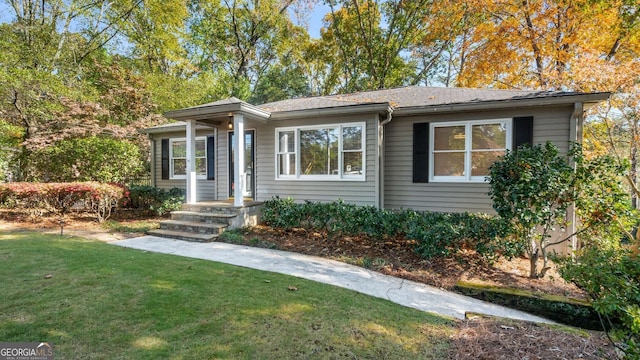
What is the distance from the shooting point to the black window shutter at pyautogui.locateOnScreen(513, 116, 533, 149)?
6523 millimetres

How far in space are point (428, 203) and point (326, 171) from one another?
2758 mm

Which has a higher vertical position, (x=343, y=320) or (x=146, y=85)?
(x=146, y=85)

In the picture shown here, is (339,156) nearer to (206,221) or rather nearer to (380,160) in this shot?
(380,160)

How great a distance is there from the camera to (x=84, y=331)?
2.62 m

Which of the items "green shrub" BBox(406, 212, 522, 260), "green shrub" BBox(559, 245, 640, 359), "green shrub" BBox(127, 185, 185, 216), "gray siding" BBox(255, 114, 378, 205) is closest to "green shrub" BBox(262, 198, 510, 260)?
"green shrub" BBox(406, 212, 522, 260)

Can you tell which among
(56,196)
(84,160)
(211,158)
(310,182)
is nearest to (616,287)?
(310,182)

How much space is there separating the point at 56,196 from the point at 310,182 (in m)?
7.32

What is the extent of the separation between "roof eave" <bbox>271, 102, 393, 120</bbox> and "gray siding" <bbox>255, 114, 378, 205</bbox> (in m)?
0.25

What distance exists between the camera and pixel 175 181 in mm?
10750

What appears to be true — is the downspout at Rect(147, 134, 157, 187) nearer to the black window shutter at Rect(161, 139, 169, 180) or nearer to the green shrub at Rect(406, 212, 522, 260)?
the black window shutter at Rect(161, 139, 169, 180)

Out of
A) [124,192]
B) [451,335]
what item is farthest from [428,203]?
[124,192]

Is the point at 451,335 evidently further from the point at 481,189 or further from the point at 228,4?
the point at 228,4

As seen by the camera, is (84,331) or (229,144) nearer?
(84,331)

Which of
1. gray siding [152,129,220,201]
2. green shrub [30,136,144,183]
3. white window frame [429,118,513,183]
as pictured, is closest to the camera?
white window frame [429,118,513,183]
